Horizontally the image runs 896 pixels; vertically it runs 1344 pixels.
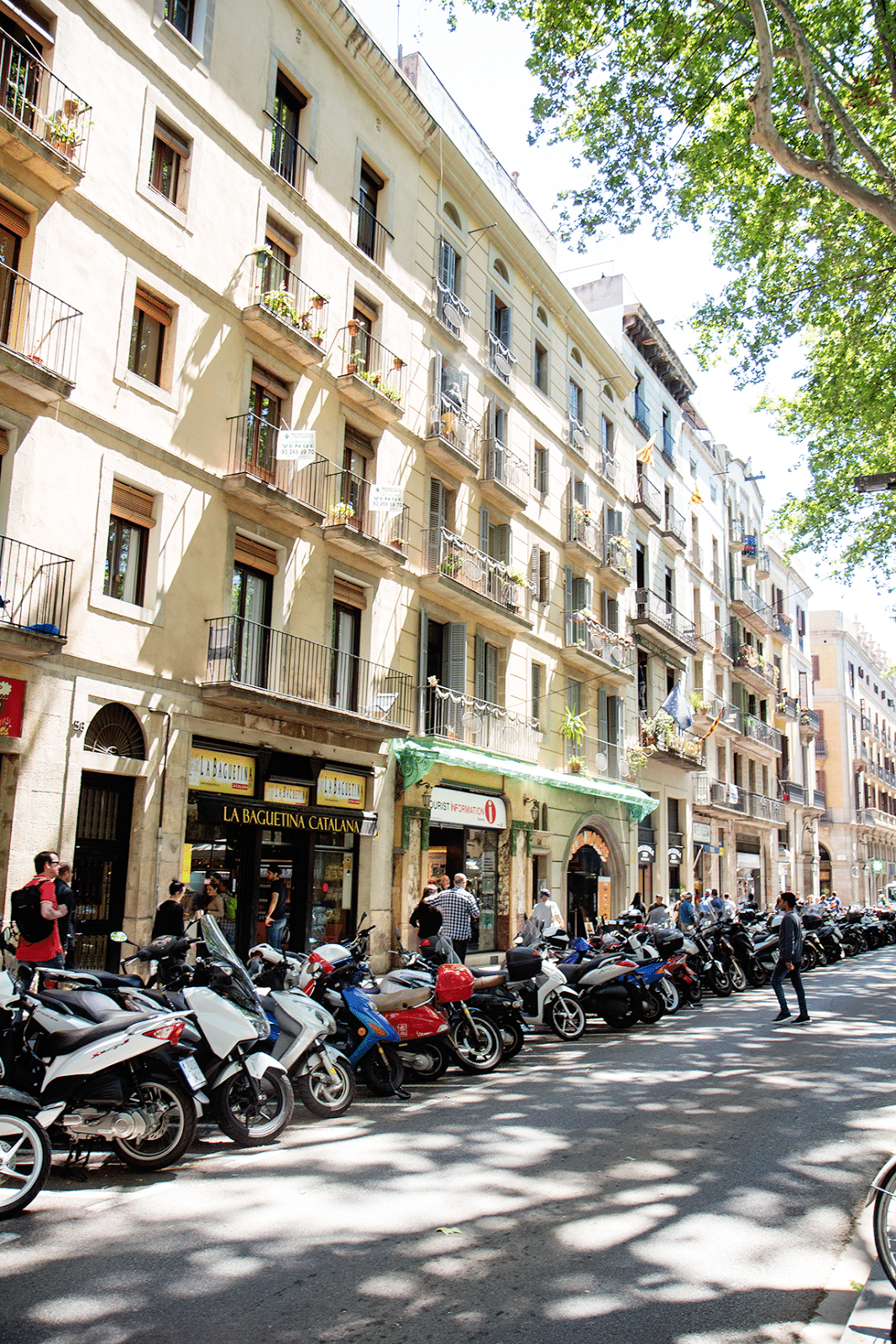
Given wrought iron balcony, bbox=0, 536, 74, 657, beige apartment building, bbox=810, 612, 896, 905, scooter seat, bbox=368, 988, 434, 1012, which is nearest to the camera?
scooter seat, bbox=368, 988, 434, 1012

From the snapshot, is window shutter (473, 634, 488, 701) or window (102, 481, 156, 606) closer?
window (102, 481, 156, 606)

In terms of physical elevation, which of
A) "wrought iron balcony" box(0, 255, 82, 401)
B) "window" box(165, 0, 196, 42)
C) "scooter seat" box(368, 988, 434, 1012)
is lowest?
"scooter seat" box(368, 988, 434, 1012)

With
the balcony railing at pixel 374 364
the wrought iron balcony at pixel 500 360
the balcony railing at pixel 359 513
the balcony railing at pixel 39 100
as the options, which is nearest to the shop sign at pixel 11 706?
the balcony railing at pixel 39 100

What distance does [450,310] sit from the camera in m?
21.8

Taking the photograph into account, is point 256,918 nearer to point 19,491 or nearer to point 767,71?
point 19,491

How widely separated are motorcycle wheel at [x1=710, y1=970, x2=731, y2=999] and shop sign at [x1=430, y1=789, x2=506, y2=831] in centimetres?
603

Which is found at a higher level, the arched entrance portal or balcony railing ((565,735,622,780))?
balcony railing ((565,735,622,780))

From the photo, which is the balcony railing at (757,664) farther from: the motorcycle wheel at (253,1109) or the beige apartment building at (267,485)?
the motorcycle wheel at (253,1109)

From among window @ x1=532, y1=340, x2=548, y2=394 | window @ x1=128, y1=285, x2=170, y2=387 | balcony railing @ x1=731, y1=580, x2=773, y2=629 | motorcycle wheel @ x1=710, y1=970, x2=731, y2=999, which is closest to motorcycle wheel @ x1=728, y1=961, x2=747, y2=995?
motorcycle wheel @ x1=710, y1=970, x2=731, y2=999

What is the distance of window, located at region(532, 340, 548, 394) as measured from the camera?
26578 mm

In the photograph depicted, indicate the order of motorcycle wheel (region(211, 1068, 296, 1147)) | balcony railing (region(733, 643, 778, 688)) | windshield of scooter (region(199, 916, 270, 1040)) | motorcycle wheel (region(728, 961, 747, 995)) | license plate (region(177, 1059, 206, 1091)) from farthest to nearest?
balcony railing (region(733, 643, 778, 688)), motorcycle wheel (region(728, 961, 747, 995)), windshield of scooter (region(199, 916, 270, 1040)), motorcycle wheel (region(211, 1068, 296, 1147)), license plate (region(177, 1059, 206, 1091))

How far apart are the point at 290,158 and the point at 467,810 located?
1253 cm

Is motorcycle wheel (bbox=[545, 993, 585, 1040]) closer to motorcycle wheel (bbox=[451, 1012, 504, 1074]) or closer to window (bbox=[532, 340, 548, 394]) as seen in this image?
motorcycle wheel (bbox=[451, 1012, 504, 1074])

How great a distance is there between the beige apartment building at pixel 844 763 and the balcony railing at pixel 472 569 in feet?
144
